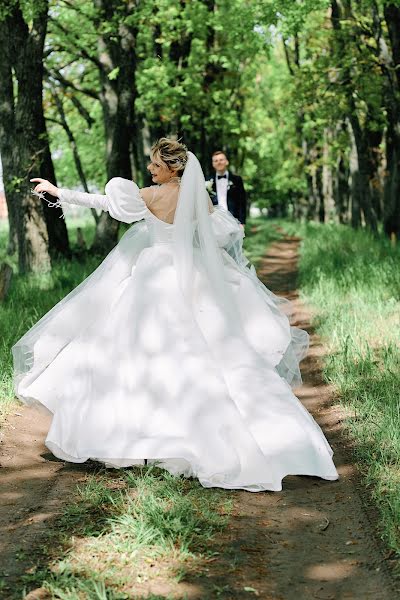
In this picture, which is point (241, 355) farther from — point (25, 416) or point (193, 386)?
point (25, 416)

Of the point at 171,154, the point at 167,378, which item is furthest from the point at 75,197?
the point at 167,378

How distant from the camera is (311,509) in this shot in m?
5.07

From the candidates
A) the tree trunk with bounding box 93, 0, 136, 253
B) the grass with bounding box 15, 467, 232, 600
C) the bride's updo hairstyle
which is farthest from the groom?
the grass with bounding box 15, 467, 232, 600

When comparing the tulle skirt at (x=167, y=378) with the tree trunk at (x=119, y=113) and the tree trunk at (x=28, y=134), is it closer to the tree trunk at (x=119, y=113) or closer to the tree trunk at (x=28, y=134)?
the tree trunk at (x=28, y=134)

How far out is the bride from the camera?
18.1 feet

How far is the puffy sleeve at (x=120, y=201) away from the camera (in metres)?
6.34

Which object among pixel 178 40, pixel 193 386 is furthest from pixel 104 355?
pixel 178 40

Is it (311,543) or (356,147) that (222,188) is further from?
(311,543)

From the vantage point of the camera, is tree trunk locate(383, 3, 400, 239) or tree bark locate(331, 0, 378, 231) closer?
tree trunk locate(383, 3, 400, 239)

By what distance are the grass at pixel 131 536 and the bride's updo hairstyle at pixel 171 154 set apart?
7.72ft

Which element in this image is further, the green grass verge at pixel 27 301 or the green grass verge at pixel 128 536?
the green grass verge at pixel 27 301

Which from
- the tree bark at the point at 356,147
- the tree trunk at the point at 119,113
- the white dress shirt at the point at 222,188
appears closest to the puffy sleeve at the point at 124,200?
the white dress shirt at the point at 222,188

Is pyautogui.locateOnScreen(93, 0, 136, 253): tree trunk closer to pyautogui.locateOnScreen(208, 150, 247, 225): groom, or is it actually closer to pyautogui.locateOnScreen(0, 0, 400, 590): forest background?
pyautogui.locateOnScreen(0, 0, 400, 590): forest background

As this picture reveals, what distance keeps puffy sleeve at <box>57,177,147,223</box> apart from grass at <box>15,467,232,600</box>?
197 cm
